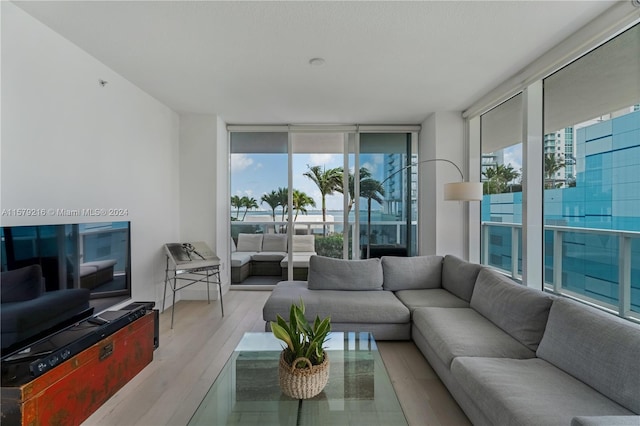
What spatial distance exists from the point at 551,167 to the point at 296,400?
300 cm

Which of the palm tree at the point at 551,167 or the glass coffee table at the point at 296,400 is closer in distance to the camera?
the glass coffee table at the point at 296,400

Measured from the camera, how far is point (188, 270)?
11.3 ft

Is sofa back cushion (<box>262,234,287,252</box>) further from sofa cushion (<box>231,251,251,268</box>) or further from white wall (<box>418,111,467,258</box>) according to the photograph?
white wall (<box>418,111,467,258</box>)

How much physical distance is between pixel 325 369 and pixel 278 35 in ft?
7.55

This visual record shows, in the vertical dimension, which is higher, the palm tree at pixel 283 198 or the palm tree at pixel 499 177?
the palm tree at pixel 499 177

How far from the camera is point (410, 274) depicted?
3.30 metres

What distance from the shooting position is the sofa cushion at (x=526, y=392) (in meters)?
1.26

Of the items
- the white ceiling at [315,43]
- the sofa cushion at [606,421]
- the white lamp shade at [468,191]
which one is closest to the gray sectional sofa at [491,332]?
the sofa cushion at [606,421]

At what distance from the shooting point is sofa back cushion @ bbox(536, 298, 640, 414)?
131cm

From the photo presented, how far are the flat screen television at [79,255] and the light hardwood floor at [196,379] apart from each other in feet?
2.26

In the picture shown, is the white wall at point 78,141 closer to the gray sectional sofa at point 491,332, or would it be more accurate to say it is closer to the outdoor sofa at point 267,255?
the outdoor sofa at point 267,255

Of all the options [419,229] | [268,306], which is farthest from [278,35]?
[419,229]

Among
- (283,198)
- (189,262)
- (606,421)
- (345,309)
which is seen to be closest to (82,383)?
(189,262)

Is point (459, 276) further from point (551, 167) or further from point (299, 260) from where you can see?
point (299, 260)
